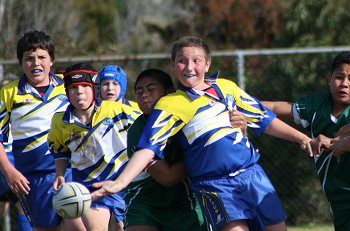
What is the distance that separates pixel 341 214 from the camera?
6332 mm

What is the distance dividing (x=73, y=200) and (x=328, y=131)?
211 centimetres

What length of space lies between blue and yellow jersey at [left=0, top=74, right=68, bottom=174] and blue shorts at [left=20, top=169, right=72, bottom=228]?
0.08m

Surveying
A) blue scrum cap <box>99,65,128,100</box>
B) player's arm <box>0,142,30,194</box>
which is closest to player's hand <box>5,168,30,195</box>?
player's arm <box>0,142,30,194</box>

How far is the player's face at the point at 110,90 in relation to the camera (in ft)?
25.1

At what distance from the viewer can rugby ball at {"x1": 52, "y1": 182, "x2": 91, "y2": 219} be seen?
16.7 ft

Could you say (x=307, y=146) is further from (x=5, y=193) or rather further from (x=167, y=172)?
(x=5, y=193)

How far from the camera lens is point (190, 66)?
5805mm

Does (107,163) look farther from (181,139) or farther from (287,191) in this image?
(287,191)

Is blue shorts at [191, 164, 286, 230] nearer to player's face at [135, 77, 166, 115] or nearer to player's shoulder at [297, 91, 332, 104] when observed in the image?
player's face at [135, 77, 166, 115]

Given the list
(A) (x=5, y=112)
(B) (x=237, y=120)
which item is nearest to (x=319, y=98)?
(B) (x=237, y=120)

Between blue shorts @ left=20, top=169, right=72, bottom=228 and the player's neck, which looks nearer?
the player's neck

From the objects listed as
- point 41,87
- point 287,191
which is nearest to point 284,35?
point 287,191

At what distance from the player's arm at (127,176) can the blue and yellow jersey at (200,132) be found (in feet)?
0.46

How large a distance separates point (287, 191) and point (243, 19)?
22.0 feet
